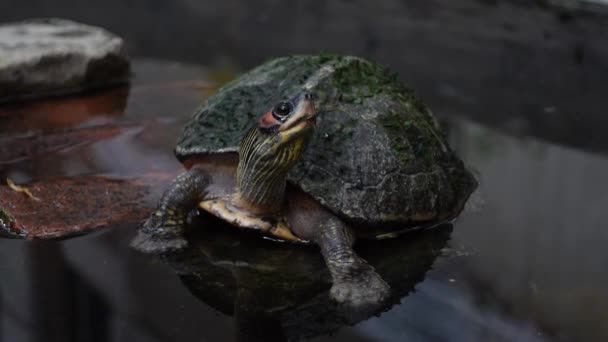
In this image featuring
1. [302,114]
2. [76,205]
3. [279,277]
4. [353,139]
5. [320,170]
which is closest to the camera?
[302,114]

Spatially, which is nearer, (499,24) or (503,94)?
(503,94)

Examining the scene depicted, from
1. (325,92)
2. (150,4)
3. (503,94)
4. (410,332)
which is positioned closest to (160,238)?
Answer: (325,92)

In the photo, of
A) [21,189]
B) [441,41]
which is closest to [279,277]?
[21,189]

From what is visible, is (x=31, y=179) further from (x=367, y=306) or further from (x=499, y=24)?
(x=499, y=24)

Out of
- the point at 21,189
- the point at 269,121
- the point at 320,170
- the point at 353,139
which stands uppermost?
the point at 269,121

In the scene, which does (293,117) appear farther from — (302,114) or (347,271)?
(347,271)

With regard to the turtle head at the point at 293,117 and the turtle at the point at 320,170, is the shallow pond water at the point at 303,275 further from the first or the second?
the turtle head at the point at 293,117
